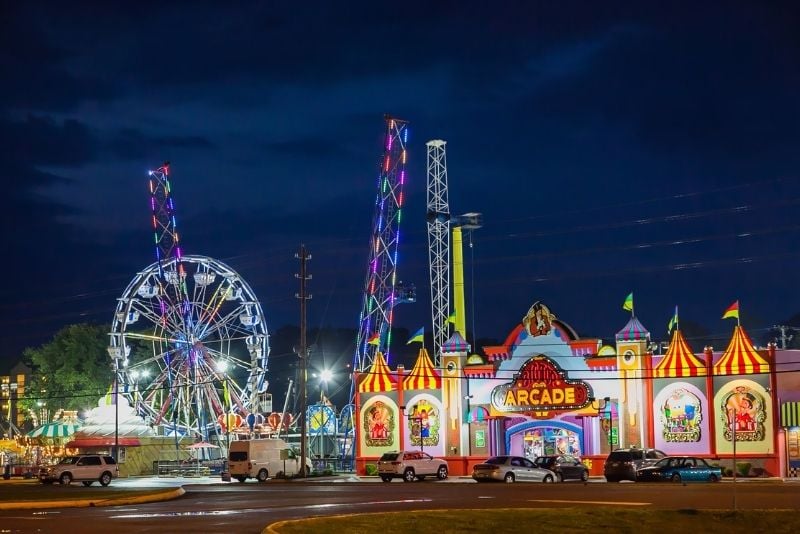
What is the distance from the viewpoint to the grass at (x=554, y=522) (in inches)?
933

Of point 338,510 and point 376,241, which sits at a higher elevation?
point 376,241

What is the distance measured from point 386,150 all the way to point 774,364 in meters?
44.7

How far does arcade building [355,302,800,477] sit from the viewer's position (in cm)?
5538

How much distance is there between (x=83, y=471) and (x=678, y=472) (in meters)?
30.9

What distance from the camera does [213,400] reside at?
9462 centimetres

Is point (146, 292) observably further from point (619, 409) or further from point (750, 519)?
point (750, 519)

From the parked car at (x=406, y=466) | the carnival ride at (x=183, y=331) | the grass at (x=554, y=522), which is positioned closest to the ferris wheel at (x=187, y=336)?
the carnival ride at (x=183, y=331)

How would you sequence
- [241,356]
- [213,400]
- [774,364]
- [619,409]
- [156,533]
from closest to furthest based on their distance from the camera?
[156,533]
[774,364]
[619,409]
[213,400]
[241,356]

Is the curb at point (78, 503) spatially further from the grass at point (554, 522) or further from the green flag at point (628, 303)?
the green flag at point (628, 303)

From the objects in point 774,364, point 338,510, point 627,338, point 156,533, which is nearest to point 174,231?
point 627,338

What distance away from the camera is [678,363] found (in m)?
57.8

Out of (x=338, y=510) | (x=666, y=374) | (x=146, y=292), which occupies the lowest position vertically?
(x=338, y=510)

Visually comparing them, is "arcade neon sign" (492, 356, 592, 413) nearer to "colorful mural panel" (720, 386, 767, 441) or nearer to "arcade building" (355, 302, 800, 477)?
"arcade building" (355, 302, 800, 477)

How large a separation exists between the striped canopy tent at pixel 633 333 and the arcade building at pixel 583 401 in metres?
0.06
